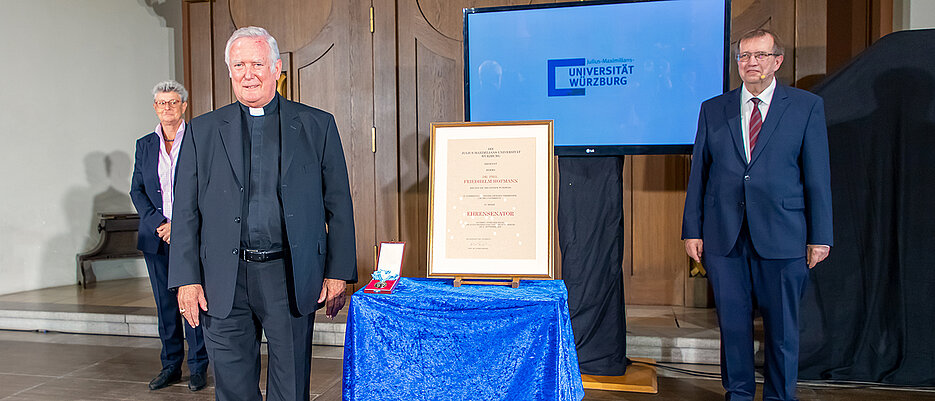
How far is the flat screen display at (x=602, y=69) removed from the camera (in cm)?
292

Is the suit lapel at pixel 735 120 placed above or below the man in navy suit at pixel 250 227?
above

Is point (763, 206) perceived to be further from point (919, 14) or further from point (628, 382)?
point (919, 14)

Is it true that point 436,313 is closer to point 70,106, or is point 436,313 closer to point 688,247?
point 688,247

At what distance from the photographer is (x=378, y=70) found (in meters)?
4.56

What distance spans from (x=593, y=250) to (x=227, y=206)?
5.91 ft

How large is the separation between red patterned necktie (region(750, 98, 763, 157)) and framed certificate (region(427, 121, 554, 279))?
99 cm

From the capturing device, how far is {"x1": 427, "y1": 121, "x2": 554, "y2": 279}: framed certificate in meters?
2.05

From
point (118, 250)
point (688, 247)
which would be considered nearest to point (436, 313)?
point (688, 247)

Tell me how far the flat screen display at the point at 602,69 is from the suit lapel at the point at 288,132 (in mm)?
1234

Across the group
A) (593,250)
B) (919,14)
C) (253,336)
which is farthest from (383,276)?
(919,14)

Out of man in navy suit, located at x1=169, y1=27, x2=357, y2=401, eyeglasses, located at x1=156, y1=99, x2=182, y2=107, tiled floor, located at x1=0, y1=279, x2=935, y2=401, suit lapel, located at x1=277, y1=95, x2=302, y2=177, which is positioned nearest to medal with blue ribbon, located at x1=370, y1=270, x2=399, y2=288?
man in navy suit, located at x1=169, y1=27, x2=357, y2=401

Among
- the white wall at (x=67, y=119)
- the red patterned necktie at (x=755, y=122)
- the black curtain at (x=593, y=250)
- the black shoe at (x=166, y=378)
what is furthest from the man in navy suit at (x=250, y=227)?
the white wall at (x=67, y=119)

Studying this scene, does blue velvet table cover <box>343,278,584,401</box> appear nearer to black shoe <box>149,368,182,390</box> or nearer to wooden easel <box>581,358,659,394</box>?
wooden easel <box>581,358,659,394</box>

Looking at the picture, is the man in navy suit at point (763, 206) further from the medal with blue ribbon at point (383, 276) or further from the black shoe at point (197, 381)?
the black shoe at point (197, 381)
